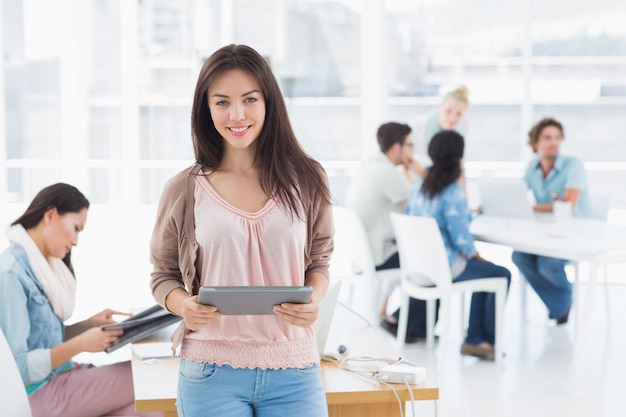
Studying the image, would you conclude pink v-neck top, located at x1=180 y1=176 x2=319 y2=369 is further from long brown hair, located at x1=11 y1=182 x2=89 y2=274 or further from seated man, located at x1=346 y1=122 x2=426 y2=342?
seated man, located at x1=346 y1=122 x2=426 y2=342

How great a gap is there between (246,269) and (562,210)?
392 centimetres

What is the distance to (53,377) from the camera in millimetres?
2992

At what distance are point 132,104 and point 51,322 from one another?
207 inches

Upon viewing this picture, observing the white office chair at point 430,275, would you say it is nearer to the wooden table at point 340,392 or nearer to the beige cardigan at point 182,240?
the wooden table at point 340,392

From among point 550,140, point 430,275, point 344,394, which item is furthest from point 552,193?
point 344,394

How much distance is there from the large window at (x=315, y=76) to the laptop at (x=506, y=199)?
1.47m

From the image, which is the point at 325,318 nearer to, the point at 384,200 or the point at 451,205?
the point at 451,205

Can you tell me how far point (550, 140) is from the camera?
19.4ft

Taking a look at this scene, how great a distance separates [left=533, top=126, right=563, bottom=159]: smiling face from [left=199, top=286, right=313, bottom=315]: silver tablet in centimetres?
440

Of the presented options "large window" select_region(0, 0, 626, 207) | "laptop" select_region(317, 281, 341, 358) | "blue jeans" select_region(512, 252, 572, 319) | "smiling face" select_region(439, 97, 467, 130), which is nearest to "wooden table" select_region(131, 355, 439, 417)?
"laptop" select_region(317, 281, 341, 358)

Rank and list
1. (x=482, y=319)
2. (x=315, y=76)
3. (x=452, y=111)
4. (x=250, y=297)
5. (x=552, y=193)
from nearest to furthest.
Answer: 1. (x=250, y=297)
2. (x=482, y=319)
3. (x=552, y=193)
4. (x=452, y=111)
5. (x=315, y=76)

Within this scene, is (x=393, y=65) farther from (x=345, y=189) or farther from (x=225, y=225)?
(x=225, y=225)

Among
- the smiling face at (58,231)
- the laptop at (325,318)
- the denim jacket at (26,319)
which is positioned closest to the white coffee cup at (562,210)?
the laptop at (325,318)

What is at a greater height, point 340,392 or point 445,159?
point 445,159
